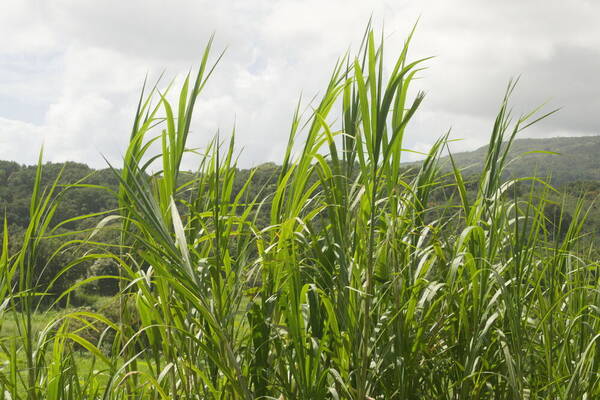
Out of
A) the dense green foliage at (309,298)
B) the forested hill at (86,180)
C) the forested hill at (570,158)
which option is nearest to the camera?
the dense green foliage at (309,298)

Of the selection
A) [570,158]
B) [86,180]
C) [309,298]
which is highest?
[86,180]

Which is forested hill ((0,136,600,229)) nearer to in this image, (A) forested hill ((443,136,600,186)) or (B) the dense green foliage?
(B) the dense green foliage

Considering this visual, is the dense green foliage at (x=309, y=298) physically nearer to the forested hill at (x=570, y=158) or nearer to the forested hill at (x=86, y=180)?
the forested hill at (x=86, y=180)

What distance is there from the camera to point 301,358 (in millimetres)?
959

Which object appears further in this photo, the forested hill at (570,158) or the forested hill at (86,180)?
the forested hill at (570,158)

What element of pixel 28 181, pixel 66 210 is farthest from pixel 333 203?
pixel 28 181

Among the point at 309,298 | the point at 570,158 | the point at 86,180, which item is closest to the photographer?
the point at 309,298

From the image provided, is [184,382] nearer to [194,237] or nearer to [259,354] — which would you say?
[259,354]

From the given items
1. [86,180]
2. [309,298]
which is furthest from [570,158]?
[309,298]

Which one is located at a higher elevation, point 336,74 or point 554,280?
point 336,74

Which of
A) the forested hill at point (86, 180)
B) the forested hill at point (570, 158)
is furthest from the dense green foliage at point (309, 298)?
the forested hill at point (570, 158)

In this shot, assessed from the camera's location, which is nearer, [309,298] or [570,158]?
[309,298]

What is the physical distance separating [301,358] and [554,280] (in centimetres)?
68

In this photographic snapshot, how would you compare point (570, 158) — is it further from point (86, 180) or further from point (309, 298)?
point (309, 298)
